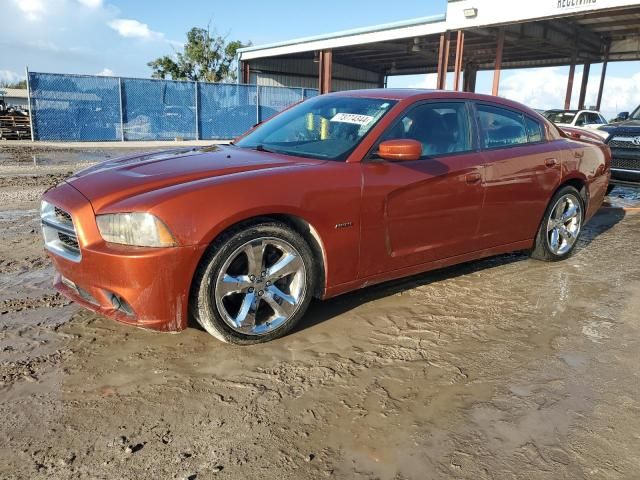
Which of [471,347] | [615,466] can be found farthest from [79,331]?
[615,466]

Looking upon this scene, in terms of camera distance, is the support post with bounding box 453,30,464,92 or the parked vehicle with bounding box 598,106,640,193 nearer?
the parked vehicle with bounding box 598,106,640,193

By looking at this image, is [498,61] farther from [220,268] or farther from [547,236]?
[220,268]

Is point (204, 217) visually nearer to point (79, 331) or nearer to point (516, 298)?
point (79, 331)

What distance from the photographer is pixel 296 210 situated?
3.10m

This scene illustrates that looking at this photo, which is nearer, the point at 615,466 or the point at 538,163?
the point at 615,466

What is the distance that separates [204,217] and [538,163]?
316 cm

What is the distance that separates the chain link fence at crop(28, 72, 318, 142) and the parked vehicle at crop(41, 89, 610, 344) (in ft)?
52.3

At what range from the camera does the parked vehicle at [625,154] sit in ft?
25.9

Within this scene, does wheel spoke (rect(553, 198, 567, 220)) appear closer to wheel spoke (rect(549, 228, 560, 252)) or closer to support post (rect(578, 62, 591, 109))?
wheel spoke (rect(549, 228, 560, 252))

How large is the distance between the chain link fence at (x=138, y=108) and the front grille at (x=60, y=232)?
637 inches

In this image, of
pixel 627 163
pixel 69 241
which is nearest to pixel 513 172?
pixel 69 241

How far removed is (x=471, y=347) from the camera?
3.24 meters

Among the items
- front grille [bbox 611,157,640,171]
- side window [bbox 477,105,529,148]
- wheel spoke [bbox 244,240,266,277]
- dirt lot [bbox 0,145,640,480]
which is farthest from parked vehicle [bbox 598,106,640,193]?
wheel spoke [bbox 244,240,266,277]

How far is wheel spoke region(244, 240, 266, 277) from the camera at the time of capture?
3012 mm
